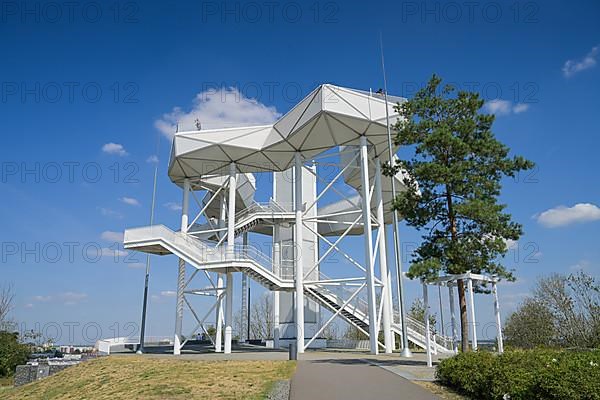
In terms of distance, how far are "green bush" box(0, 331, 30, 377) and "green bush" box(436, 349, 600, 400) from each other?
2907 cm

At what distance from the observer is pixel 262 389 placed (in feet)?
35.1

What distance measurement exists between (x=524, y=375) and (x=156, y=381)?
378 inches

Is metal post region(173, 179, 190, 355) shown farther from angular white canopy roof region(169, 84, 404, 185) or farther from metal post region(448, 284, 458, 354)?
metal post region(448, 284, 458, 354)

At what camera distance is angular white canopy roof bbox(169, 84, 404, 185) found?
76.8ft

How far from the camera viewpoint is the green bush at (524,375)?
7.17 m

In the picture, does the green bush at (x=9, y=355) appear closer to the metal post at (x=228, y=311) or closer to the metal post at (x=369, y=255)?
the metal post at (x=228, y=311)

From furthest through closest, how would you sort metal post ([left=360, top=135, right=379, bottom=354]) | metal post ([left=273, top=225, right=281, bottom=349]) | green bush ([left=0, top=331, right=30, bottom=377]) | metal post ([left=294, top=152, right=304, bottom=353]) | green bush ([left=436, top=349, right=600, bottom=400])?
metal post ([left=273, top=225, right=281, bottom=349]) → green bush ([left=0, top=331, right=30, bottom=377]) → metal post ([left=294, top=152, right=304, bottom=353]) → metal post ([left=360, top=135, right=379, bottom=354]) → green bush ([left=436, top=349, right=600, bottom=400])

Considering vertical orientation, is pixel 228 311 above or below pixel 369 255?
below

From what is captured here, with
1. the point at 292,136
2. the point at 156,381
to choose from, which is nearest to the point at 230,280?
the point at 292,136

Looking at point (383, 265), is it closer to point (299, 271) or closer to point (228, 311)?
point (299, 271)

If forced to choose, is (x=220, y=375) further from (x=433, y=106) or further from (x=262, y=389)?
(x=433, y=106)

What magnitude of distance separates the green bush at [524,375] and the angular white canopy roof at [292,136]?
14.7 m

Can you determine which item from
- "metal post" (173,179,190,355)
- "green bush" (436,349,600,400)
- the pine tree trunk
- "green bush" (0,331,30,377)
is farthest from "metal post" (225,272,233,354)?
"green bush" (436,349,600,400)

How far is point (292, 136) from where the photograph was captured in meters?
25.2
